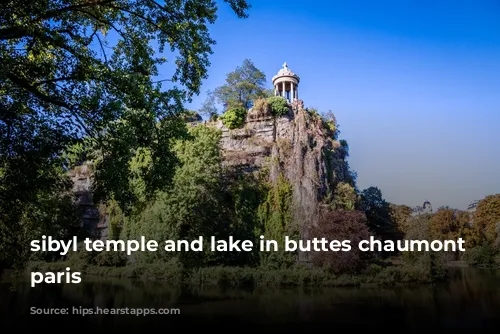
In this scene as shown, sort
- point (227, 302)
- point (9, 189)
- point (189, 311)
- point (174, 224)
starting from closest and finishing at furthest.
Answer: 1. point (9, 189)
2. point (189, 311)
3. point (227, 302)
4. point (174, 224)

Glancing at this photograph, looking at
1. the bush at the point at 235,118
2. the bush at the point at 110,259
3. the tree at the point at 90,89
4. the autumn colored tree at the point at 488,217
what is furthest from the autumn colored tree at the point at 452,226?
the tree at the point at 90,89

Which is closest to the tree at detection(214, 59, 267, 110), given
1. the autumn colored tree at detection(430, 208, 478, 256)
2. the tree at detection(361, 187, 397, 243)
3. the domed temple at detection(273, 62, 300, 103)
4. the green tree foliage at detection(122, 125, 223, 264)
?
the domed temple at detection(273, 62, 300, 103)


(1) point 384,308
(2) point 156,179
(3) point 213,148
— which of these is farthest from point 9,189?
(3) point 213,148

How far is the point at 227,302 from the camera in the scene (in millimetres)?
16688

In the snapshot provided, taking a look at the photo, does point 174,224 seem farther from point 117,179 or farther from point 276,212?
point 117,179

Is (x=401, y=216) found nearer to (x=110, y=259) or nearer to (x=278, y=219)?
(x=278, y=219)

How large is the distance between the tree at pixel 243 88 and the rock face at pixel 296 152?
3.89 metres

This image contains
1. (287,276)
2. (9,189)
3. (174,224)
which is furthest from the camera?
(174,224)

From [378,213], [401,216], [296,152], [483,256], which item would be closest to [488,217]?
[483,256]

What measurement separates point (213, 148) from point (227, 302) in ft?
46.4

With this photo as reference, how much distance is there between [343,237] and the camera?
77.3 ft

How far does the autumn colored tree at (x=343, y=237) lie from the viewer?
23.0 metres

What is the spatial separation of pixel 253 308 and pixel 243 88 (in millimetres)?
27997

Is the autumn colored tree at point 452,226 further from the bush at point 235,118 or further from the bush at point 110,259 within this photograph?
the bush at point 110,259
